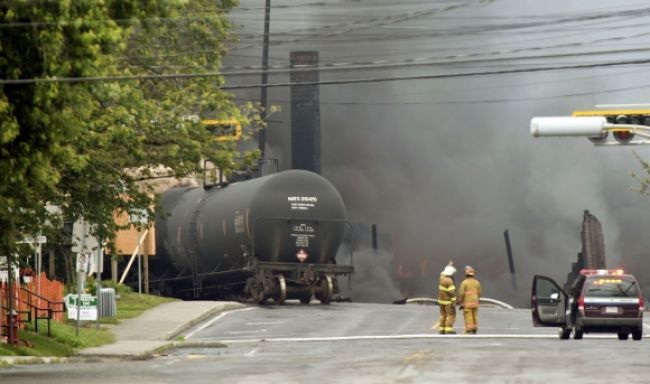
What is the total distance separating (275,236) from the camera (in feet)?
143

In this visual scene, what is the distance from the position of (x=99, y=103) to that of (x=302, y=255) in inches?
710

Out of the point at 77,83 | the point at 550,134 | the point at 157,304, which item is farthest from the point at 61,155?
the point at 157,304

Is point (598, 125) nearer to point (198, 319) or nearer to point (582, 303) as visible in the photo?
point (582, 303)

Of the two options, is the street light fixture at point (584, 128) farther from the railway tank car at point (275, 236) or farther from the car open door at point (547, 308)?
the railway tank car at point (275, 236)

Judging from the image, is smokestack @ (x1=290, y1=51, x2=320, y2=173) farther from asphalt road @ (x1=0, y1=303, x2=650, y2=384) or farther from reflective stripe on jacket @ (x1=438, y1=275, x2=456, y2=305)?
reflective stripe on jacket @ (x1=438, y1=275, x2=456, y2=305)

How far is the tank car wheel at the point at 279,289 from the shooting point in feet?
145

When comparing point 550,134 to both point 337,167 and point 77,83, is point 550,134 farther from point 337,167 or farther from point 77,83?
point 337,167

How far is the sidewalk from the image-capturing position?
28.7 m

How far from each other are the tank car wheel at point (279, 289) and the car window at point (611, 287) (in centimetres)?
1322

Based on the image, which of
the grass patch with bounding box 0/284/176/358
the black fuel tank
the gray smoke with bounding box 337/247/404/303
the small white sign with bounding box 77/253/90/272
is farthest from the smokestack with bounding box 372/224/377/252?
the small white sign with bounding box 77/253/90/272

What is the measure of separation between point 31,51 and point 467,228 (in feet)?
160

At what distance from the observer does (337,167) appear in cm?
6962

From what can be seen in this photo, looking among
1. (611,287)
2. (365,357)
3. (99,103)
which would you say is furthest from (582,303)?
(99,103)

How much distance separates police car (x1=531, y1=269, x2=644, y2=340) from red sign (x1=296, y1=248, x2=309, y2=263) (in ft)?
38.0
